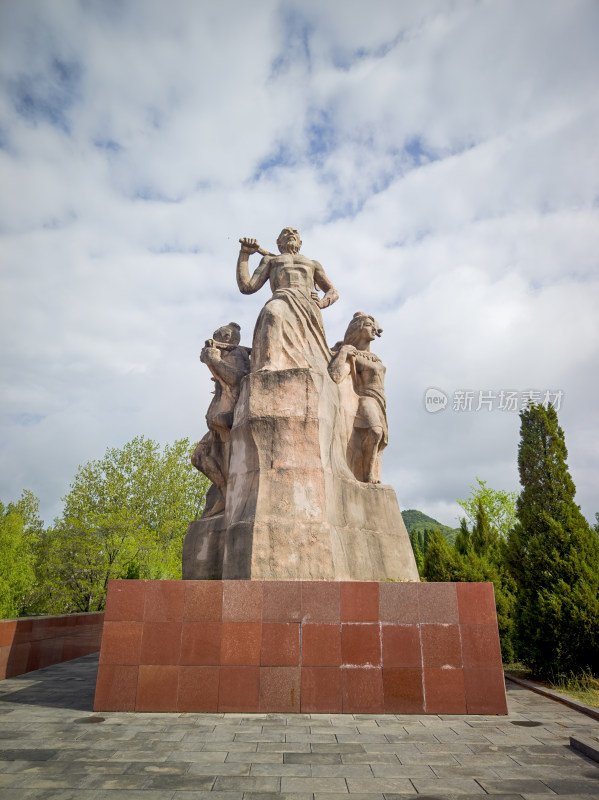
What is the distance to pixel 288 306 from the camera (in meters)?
8.75

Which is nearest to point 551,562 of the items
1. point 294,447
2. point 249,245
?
point 294,447

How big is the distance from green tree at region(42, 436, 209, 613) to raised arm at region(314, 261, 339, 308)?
1137 centimetres

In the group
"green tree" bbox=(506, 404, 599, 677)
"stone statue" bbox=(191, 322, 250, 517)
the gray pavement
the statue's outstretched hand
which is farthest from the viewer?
the statue's outstretched hand

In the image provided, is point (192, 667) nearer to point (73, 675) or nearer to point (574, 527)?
point (73, 675)

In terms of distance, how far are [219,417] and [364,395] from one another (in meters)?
2.50

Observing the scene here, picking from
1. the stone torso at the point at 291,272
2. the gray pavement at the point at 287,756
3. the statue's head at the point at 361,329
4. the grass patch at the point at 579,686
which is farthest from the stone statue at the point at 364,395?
the gray pavement at the point at 287,756

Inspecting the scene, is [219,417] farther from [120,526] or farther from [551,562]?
[120,526]

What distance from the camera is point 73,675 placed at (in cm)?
847

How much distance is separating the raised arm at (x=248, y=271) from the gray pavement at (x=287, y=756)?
6.68 meters

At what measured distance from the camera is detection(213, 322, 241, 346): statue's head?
9.72m

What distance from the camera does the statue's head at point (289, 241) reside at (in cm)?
980

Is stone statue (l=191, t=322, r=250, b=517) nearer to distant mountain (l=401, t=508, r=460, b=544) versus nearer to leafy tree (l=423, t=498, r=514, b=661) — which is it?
leafy tree (l=423, t=498, r=514, b=661)

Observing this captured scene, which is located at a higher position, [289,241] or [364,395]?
[289,241]

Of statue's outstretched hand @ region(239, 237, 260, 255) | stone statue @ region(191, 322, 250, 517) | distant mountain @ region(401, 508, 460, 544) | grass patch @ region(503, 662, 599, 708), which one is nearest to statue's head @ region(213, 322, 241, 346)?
stone statue @ region(191, 322, 250, 517)
